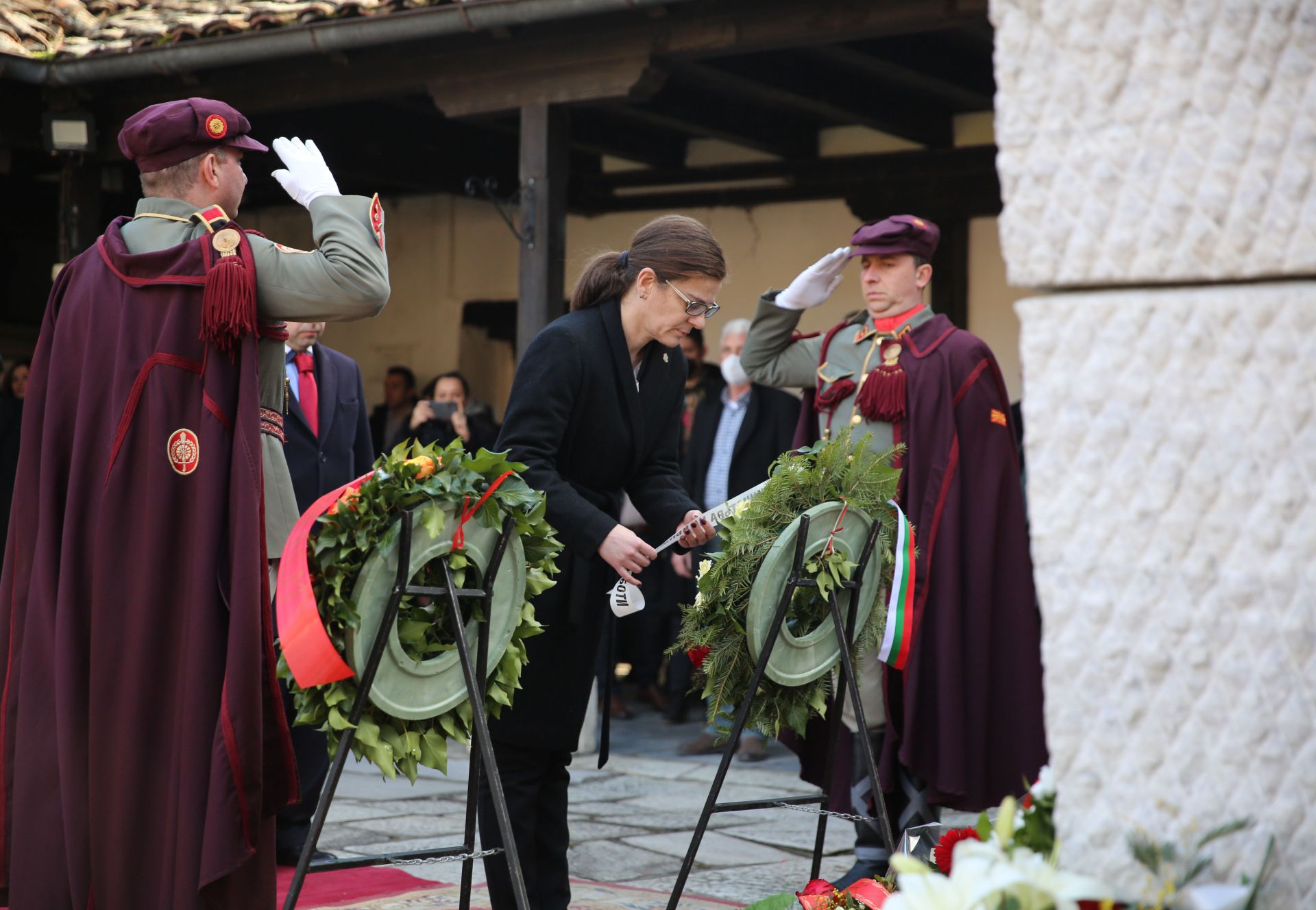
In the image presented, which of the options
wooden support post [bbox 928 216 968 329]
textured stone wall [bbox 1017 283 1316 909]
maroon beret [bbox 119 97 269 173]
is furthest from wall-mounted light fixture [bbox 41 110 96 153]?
textured stone wall [bbox 1017 283 1316 909]

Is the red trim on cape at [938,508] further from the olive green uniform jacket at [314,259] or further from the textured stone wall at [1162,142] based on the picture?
the textured stone wall at [1162,142]

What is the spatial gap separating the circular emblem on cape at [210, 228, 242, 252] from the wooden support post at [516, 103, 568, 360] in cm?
393

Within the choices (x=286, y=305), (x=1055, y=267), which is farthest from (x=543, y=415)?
(x=1055, y=267)

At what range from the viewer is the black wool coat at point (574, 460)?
3.11 meters

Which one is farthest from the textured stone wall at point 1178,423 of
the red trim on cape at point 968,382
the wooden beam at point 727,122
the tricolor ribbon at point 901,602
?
the wooden beam at point 727,122

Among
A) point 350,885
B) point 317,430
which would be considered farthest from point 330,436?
point 350,885

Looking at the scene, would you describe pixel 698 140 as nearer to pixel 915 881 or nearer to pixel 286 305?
pixel 286 305

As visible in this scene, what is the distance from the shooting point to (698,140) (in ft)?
29.8

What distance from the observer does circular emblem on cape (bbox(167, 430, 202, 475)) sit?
2.72 m

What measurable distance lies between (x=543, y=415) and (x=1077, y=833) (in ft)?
5.72

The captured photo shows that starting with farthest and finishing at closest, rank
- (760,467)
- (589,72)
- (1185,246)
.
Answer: (760,467)
(589,72)
(1185,246)

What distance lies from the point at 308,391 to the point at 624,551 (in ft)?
6.80

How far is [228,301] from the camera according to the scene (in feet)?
8.82

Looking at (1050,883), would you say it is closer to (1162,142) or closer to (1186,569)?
(1186,569)
